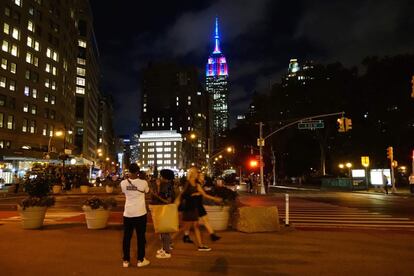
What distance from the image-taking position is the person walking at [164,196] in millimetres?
9127

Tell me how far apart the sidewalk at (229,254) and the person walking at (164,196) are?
0.80 ft

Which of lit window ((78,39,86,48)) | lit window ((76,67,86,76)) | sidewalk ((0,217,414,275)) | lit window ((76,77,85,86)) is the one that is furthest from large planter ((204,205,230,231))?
lit window ((78,39,86,48))

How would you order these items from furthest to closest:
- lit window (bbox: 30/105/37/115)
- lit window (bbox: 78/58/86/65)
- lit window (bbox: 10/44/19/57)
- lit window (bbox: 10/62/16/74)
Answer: lit window (bbox: 78/58/86/65) → lit window (bbox: 30/105/37/115) → lit window (bbox: 10/44/19/57) → lit window (bbox: 10/62/16/74)

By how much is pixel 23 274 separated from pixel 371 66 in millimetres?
55992

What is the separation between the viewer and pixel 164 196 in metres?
9.61

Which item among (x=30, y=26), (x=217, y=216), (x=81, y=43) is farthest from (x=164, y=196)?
(x=81, y=43)

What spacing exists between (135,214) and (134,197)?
34 cm

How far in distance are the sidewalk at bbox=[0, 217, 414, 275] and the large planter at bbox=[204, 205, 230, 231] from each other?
0.36 meters

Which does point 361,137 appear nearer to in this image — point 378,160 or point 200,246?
point 378,160

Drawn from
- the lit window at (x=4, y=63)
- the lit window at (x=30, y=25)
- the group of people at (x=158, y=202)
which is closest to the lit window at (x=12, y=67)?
the lit window at (x=4, y=63)

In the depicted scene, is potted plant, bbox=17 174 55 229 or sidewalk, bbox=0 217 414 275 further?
potted plant, bbox=17 174 55 229

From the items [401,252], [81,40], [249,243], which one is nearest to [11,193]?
[249,243]

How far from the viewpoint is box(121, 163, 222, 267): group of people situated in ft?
27.3

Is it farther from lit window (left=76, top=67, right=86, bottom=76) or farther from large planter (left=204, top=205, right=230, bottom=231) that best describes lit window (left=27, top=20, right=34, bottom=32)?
large planter (left=204, top=205, right=230, bottom=231)
